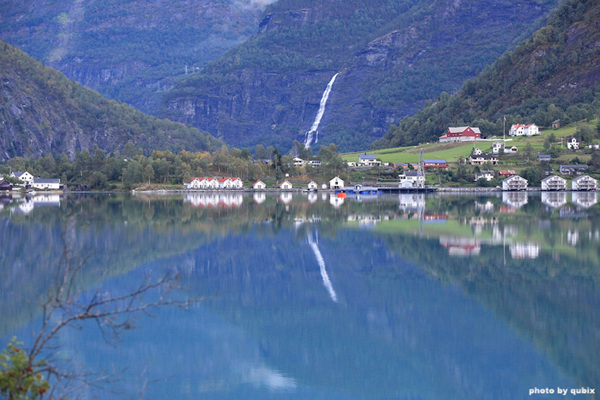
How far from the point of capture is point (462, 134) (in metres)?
120

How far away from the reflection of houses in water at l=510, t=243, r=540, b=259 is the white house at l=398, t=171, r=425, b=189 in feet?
202

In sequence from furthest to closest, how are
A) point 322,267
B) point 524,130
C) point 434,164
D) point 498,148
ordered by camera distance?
point 524,130, point 498,148, point 434,164, point 322,267

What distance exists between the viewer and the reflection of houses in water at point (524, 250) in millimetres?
26841

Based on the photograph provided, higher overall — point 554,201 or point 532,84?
point 532,84

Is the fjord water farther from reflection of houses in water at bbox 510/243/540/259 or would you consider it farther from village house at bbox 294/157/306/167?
village house at bbox 294/157/306/167

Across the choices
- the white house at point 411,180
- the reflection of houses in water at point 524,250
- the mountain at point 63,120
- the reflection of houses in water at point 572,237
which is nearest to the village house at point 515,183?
the white house at point 411,180

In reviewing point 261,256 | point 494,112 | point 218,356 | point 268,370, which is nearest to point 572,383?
point 268,370

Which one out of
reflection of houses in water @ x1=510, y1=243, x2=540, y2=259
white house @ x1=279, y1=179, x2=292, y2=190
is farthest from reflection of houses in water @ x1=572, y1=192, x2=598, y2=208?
white house @ x1=279, y1=179, x2=292, y2=190

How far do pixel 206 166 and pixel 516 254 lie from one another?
83.0 metres

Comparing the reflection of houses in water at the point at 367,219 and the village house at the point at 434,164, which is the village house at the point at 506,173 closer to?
the village house at the point at 434,164

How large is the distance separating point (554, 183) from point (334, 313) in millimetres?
77680

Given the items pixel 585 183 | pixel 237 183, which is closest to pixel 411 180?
pixel 585 183

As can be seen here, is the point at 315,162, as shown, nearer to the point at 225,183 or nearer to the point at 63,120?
the point at 225,183

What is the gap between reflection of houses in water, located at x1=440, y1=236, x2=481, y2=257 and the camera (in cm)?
2821
